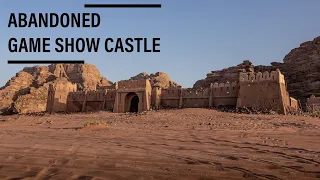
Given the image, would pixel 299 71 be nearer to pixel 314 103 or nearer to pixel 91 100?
pixel 314 103

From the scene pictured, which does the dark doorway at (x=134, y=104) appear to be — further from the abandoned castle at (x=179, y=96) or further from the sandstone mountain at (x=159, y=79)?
the sandstone mountain at (x=159, y=79)

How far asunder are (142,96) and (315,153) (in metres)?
26.4

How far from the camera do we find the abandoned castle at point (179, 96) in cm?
2542

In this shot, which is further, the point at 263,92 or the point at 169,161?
the point at 263,92

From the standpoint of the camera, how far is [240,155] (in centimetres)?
605

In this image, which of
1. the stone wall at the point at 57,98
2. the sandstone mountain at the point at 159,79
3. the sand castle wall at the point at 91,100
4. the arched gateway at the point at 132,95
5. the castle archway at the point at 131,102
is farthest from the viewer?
the sandstone mountain at the point at 159,79

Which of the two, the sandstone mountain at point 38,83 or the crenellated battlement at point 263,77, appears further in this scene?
the sandstone mountain at point 38,83

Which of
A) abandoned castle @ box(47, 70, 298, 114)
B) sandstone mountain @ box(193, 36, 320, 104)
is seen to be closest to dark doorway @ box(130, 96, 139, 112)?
abandoned castle @ box(47, 70, 298, 114)

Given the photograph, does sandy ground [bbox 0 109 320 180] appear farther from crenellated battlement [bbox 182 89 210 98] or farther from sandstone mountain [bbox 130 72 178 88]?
sandstone mountain [bbox 130 72 178 88]

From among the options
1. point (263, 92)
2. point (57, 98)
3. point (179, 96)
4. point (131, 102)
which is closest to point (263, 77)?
point (263, 92)

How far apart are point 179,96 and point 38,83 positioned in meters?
50.4

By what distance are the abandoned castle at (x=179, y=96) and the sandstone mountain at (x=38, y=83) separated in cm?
980

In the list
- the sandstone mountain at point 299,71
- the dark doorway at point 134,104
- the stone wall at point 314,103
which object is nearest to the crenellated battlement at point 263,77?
the stone wall at point 314,103

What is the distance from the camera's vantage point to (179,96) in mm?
31781
